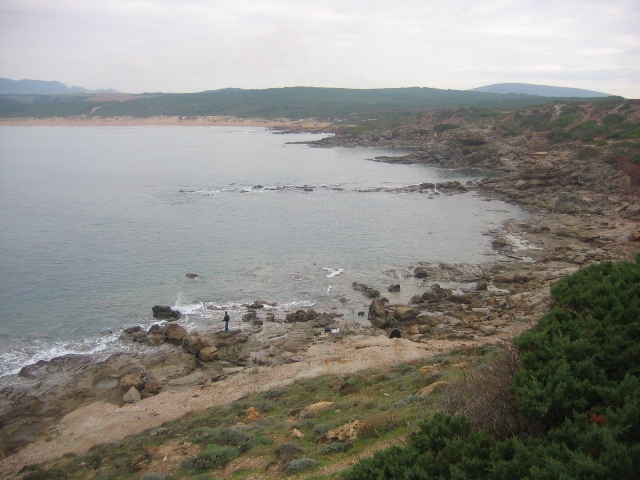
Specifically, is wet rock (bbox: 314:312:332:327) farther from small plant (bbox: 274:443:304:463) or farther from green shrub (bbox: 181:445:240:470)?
small plant (bbox: 274:443:304:463)

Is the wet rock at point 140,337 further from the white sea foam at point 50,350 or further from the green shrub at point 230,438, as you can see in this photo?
the green shrub at point 230,438

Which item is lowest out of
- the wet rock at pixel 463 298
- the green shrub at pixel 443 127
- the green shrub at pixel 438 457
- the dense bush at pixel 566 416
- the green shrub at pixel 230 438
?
the wet rock at pixel 463 298

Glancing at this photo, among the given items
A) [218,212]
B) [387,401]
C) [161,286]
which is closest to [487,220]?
[218,212]

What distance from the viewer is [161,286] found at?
3059 centimetres

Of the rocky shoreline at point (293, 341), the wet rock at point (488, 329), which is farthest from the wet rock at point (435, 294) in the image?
the wet rock at point (488, 329)

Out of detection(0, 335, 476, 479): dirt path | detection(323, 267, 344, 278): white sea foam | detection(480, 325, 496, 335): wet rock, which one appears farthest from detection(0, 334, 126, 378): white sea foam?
detection(480, 325, 496, 335): wet rock

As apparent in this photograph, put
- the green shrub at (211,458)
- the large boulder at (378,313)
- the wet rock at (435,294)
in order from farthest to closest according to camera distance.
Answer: the wet rock at (435,294) → the large boulder at (378,313) → the green shrub at (211,458)

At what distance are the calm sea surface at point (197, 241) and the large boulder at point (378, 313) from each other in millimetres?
1440

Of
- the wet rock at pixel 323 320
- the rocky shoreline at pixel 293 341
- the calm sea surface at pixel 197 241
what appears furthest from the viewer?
the calm sea surface at pixel 197 241

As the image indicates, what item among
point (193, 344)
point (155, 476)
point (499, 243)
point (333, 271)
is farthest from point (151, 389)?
point (499, 243)

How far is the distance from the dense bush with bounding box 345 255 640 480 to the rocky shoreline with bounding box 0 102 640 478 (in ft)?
12.3

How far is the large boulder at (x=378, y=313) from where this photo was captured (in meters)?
25.3

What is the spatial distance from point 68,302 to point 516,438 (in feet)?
87.4

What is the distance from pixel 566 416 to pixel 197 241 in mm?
35506
